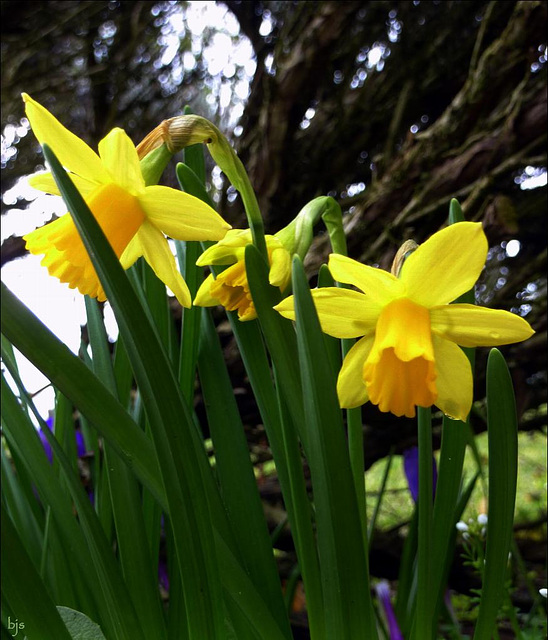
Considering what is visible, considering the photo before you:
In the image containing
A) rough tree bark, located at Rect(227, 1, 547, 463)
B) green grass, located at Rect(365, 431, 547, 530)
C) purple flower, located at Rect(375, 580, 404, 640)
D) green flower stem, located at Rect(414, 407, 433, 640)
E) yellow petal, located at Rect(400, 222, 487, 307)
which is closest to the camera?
yellow petal, located at Rect(400, 222, 487, 307)

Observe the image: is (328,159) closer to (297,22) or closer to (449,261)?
(297,22)

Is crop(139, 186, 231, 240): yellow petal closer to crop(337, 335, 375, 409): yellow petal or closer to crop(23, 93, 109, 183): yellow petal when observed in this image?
crop(23, 93, 109, 183): yellow petal

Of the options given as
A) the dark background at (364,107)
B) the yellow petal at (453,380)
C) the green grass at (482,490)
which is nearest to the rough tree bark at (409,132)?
the dark background at (364,107)

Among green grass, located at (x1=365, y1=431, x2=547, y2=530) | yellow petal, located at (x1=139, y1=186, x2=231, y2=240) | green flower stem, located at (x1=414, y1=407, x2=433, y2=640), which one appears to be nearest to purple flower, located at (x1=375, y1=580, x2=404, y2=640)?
green flower stem, located at (x1=414, y1=407, x2=433, y2=640)

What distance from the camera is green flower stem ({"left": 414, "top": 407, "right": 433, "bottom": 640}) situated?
1.87 ft

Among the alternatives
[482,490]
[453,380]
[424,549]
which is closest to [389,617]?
[424,549]

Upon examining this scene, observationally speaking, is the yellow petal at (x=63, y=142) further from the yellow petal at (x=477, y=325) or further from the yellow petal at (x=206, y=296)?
the yellow petal at (x=477, y=325)

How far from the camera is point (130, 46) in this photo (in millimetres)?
1757

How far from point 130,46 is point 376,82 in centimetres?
76

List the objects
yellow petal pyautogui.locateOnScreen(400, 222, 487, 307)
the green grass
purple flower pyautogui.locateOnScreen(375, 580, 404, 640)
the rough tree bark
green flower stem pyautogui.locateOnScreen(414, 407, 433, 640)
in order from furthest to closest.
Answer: the green grass
the rough tree bark
purple flower pyautogui.locateOnScreen(375, 580, 404, 640)
green flower stem pyautogui.locateOnScreen(414, 407, 433, 640)
yellow petal pyautogui.locateOnScreen(400, 222, 487, 307)

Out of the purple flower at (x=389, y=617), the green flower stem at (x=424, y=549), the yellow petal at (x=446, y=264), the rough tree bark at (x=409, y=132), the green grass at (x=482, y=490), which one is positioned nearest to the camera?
the yellow petal at (x=446, y=264)

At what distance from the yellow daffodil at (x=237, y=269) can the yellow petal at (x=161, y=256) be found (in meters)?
0.03

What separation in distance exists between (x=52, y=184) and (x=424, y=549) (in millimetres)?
486

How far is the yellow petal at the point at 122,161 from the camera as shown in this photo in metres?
0.46
